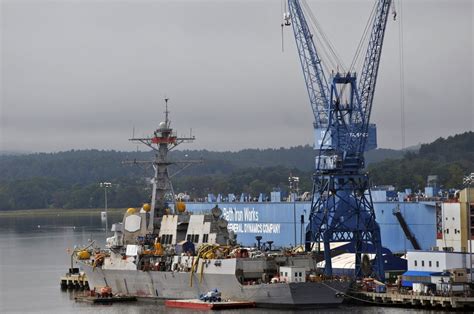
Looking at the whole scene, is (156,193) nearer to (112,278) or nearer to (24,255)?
(112,278)

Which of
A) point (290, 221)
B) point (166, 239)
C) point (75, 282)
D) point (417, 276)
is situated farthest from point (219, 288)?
point (290, 221)

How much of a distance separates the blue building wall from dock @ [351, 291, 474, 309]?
23.5m

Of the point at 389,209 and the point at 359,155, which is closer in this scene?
the point at 359,155

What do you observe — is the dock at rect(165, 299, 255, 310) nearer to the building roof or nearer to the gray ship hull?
the gray ship hull

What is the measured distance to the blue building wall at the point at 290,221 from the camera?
95.4m

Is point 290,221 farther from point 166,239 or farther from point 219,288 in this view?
point 219,288

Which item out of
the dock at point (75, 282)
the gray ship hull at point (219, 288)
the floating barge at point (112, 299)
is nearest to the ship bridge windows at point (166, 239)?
the gray ship hull at point (219, 288)

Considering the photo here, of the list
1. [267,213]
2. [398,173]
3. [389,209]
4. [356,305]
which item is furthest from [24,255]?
[398,173]

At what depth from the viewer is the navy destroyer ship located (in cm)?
6619

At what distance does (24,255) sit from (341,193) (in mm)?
56389

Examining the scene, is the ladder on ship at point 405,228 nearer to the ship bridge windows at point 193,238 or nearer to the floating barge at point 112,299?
the ship bridge windows at point 193,238

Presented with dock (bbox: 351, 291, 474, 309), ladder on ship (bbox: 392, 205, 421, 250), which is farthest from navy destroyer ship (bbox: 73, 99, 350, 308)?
ladder on ship (bbox: 392, 205, 421, 250)

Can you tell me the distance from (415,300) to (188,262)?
14.2 m

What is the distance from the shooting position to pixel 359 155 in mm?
82500
